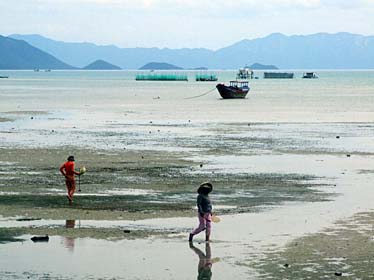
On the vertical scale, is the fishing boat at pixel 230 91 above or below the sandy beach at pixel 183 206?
above

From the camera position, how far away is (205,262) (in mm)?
19406

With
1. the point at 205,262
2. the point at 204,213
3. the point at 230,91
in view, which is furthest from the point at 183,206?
the point at 230,91

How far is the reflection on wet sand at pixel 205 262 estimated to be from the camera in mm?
18258

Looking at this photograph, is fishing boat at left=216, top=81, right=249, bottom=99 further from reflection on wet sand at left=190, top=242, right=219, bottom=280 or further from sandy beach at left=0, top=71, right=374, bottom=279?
reflection on wet sand at left=190, top=242, right=219, bottom=280

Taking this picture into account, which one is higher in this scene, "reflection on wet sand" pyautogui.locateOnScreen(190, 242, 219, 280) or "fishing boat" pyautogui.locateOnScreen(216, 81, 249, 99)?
"fishing boat" pyautogui.locateOnScreen(216, 81, 249, 99)

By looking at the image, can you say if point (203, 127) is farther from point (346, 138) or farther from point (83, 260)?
point (83, 260)

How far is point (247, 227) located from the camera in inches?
924

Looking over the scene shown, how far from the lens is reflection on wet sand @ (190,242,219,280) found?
59.9 feet

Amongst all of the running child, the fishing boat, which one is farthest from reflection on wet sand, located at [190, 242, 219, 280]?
the fishing boat

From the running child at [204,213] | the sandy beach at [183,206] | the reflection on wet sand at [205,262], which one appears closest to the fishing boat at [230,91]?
the sandy beach at [183,206]

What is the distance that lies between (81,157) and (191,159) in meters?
4.82

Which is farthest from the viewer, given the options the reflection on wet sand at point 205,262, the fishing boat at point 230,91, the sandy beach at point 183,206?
the fishing boat at point 230,91

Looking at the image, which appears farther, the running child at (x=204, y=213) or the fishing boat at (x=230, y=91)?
the fishing boat at (x=230, y=91)

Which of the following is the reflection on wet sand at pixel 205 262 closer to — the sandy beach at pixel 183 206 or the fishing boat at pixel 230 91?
the sandy beach at pixel 183 206
